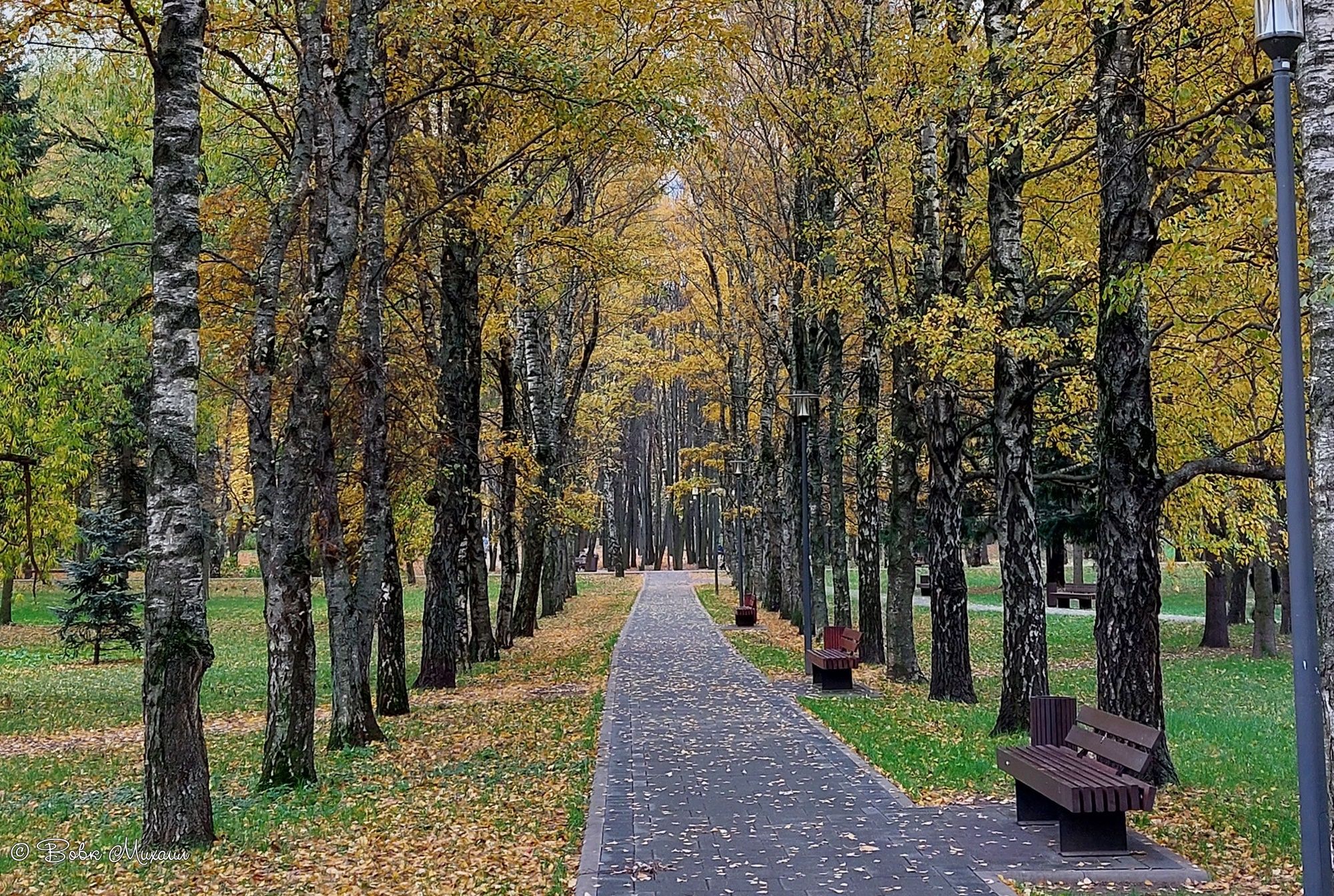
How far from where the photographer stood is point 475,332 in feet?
64.0

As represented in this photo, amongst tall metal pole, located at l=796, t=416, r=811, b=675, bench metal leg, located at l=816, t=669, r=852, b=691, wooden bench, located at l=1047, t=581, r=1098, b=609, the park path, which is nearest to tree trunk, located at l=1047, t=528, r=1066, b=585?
wooden bench, located at l=1047, t=581, r=1098, b=609

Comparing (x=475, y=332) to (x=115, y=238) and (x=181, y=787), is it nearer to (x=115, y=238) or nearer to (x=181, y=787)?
(x=115, y=238)

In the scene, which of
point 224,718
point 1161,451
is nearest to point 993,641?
point 1161,451

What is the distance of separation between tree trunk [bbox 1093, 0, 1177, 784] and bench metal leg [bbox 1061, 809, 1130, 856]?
2.07m

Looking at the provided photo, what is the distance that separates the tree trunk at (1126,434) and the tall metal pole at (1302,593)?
402 centimetres

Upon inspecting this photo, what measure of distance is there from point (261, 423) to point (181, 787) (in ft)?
16.5

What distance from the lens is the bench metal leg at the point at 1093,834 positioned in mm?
7246

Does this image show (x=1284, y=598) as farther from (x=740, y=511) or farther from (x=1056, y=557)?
(x=1056, y=557)

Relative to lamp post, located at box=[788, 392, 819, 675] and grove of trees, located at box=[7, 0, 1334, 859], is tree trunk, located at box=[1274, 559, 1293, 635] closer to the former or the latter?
grove of trees, located at box=[7, 0, 1334, 859]

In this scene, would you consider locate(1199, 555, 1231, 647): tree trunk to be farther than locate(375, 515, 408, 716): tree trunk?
Yes

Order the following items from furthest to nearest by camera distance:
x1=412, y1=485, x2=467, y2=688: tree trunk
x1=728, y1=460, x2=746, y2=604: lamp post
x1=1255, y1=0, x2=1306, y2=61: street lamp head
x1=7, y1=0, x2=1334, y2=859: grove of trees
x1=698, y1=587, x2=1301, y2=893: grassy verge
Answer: x1=728, y1=460, x2=746, y2=604: lamp post < x1=412, y1=485, x2=467, y2=688: tree trunk < x1=7, y1=0, x2=1334, y2=859: grove of trees < x1=698, y1=587, x2=1301, y2=893: grassy verge < x1=1255, y1=0, x2=1306, y2=61: street lamp head

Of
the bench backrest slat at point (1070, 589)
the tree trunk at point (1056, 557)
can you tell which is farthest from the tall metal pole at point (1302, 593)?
the bench backrest slat at point (1070, 589)

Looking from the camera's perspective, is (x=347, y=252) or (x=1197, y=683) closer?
(x=347, y=252)

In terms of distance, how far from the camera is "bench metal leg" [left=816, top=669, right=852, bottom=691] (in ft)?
54.2
